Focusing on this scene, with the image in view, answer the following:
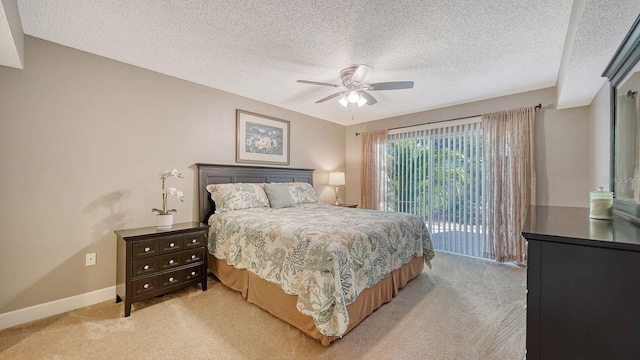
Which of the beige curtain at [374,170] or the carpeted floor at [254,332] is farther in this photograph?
the beige curtain at [374,170]

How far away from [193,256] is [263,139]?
2.07m

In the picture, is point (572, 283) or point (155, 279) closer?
point (572, 283)

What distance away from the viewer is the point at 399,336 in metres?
1.91

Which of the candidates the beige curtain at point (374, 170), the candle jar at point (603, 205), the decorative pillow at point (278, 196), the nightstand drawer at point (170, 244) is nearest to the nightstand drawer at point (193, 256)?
the nightstand drawer at point (170, 244)

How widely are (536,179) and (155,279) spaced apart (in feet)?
15.6

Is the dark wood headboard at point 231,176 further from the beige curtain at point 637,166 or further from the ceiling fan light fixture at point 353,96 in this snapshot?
the beige curtain at point 637,166

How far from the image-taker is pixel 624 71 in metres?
1.62

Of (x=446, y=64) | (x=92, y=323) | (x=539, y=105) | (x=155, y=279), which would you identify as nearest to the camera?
(x=92, y=323)

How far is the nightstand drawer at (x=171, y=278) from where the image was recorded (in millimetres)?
2396

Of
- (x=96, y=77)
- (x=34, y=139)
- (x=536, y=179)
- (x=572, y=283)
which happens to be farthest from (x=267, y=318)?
(x=536, y=179)

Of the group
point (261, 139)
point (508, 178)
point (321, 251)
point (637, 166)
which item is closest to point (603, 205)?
point (637, 166)

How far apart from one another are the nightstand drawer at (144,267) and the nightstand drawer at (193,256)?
272 mm

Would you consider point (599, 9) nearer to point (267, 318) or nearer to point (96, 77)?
point (267, 318)

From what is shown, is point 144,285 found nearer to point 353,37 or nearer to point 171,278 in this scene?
point 171,278
